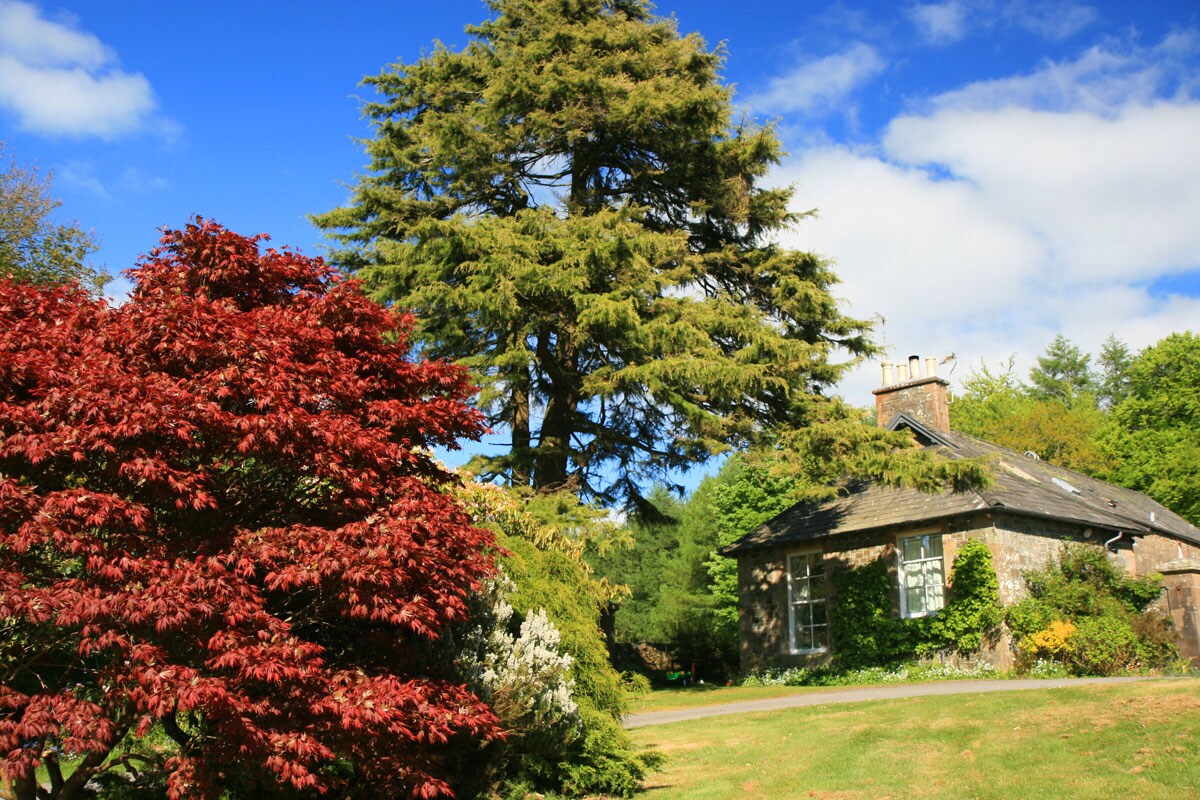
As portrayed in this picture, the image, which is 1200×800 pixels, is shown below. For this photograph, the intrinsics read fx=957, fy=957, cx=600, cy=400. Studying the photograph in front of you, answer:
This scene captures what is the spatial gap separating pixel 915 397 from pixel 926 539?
451cm

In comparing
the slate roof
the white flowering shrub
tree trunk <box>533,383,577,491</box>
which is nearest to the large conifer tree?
tree trunk <box>533,383,577,491</box>

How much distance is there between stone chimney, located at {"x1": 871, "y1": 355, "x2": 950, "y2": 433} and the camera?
23.6 m

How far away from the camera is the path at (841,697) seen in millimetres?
14648

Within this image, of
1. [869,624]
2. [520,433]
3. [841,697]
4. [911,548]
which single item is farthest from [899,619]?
[520,433]

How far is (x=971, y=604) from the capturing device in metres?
19.4

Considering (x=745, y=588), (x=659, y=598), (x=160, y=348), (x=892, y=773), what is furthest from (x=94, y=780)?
(x=659, y=598)

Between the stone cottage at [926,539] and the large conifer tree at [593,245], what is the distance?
172 inches

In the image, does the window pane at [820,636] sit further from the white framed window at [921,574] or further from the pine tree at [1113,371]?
the pine tree at [1113,371]

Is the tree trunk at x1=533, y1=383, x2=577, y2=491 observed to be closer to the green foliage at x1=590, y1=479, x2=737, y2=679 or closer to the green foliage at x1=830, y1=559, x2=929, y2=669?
the green foliage at x1=830, y1=559, x2=929, y2=669

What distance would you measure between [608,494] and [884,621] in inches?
262

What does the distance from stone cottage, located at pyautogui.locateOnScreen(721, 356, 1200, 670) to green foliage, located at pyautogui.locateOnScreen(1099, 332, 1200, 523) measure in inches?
515

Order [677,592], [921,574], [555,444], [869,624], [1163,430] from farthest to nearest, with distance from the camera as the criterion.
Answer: [677,592]
[1163,430]
[869,624]
[921,574]
[555,444]

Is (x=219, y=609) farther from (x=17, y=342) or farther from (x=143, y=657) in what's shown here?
(x=17, y=342)

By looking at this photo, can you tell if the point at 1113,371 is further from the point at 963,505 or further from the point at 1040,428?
the point at 963,505
